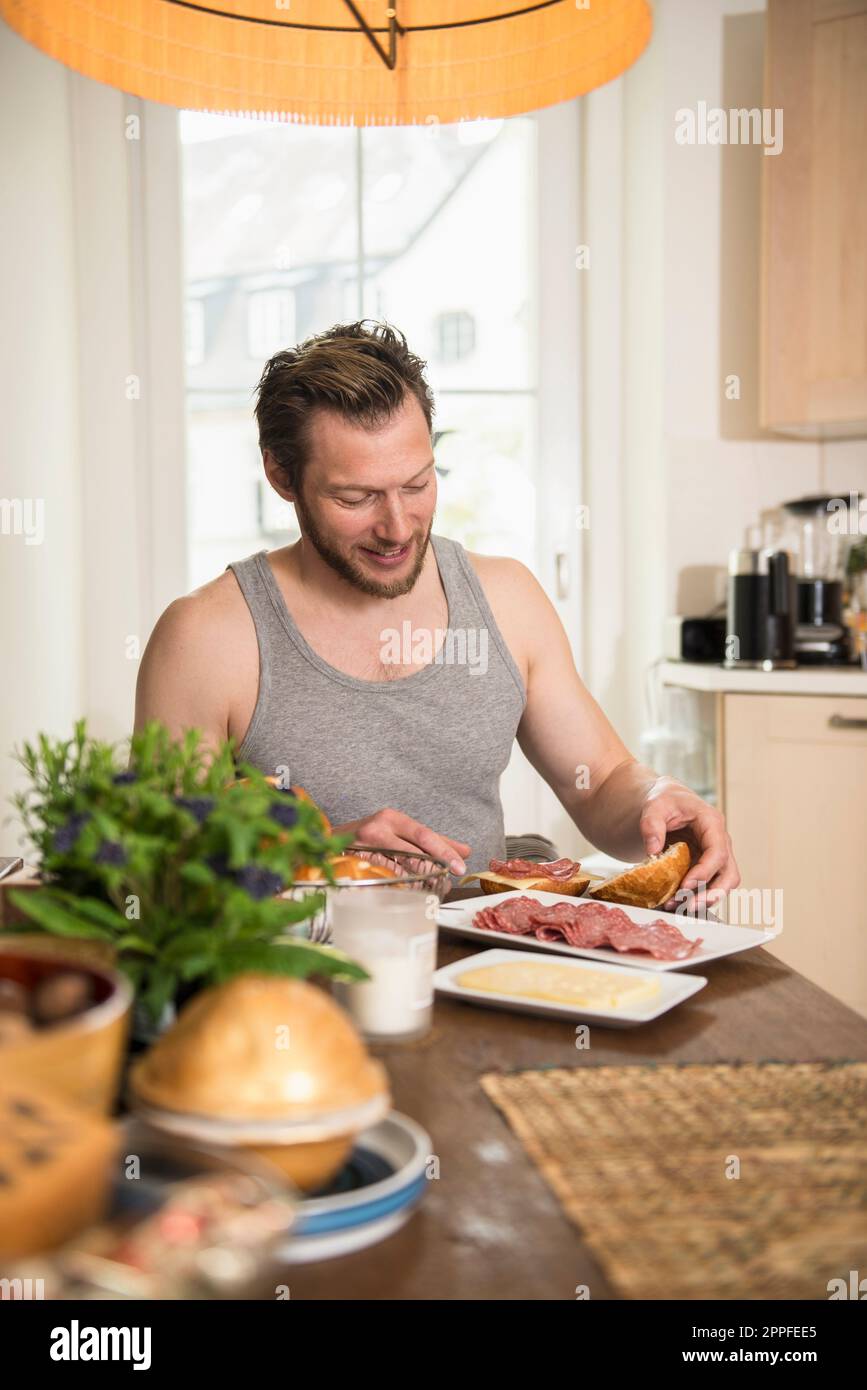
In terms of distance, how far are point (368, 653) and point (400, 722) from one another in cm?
13


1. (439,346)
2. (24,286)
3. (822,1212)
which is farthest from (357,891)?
(439,346)

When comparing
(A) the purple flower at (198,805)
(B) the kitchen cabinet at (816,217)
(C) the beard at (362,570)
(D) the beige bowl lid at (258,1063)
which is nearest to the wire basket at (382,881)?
(A) the purple flower at (198,805)

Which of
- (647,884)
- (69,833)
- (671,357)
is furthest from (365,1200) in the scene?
(671,357)

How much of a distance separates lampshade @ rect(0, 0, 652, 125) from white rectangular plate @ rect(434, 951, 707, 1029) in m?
0.90

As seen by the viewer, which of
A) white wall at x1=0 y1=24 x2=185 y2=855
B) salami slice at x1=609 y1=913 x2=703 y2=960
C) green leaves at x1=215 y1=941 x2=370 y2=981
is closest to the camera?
green leaves at x1=215 y1=941 x2=370 y2=981

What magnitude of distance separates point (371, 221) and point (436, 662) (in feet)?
6.26

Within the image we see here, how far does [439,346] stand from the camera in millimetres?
3414

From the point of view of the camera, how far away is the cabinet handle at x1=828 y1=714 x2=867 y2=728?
2830mm

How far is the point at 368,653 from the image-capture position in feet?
6.24

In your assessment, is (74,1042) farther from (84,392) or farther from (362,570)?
(84,392)

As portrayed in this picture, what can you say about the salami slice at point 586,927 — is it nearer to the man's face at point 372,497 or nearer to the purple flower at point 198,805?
the purple flower at point 198,805

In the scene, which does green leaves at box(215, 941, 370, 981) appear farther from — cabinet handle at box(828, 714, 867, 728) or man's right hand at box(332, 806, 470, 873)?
cabinet handle at box(828, 714, 867, 728)

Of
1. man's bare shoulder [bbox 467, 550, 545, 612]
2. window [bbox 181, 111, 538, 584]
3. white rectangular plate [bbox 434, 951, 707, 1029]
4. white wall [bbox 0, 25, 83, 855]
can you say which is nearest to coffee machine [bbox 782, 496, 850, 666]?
window [bbox 181, 111, 538, 584]

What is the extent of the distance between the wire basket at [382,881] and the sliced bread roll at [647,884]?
0.17 metres
